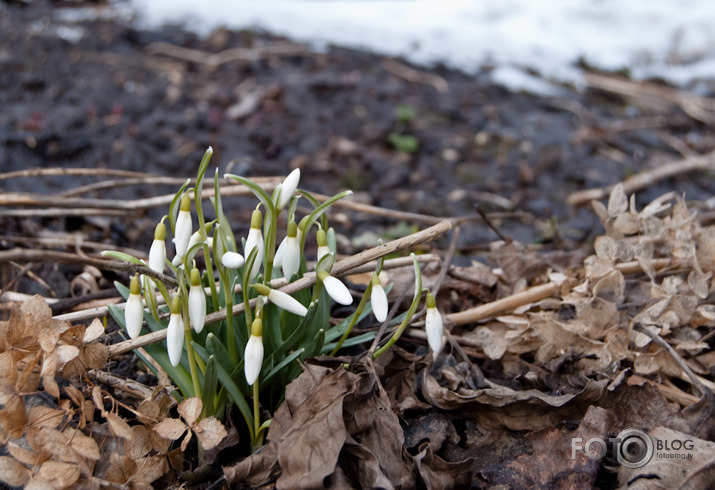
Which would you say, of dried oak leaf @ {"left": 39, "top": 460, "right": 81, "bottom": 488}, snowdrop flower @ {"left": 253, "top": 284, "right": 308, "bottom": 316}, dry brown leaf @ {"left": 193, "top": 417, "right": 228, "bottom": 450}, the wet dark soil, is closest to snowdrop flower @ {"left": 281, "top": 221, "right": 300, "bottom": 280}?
snowdrop flower @ {"left": 253, "top": 284, "right": 308, "bottom": 316}

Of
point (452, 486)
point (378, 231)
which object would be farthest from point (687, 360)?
point (378, 231)

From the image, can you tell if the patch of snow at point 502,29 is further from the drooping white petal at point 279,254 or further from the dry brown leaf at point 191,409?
the dry brown leaf at point 191,409

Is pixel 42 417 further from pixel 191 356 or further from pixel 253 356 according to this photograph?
pixel 253 356

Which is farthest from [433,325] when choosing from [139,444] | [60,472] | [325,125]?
[325,125]

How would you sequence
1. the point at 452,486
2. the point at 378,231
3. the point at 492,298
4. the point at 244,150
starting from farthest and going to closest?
the point at 244,150 → the point at 378,231 → the point at 492,298 → the point at 452,486

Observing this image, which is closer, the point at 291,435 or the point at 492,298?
the point at 291,435

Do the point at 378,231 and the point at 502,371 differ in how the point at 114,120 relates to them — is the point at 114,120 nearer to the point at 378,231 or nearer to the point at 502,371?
the point at 378,231
